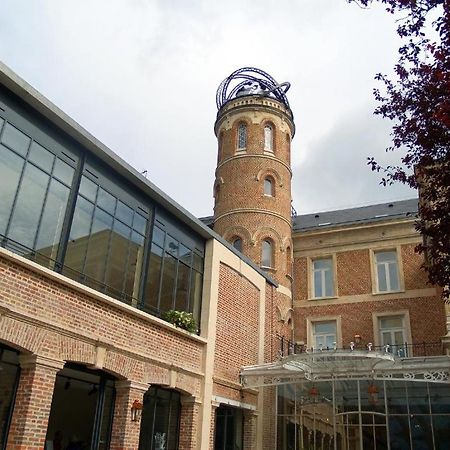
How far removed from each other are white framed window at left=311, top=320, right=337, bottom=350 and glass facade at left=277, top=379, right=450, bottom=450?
13.8 ft

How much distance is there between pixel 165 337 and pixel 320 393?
28.9 ft

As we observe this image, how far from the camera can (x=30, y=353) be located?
969 centimetres

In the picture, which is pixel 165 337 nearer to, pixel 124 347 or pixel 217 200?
pixel 124 347

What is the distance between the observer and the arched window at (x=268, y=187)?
25095mm

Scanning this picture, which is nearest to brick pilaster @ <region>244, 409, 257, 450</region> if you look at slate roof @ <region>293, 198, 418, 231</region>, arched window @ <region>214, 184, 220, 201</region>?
slate roof @ <region>293, 198, 418, 231</region>

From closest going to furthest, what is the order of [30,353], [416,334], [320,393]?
1. [30,353]
2. [320,393]
3. [416,334]

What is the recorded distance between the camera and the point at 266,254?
78.6 feet

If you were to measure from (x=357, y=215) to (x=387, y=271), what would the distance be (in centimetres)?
423

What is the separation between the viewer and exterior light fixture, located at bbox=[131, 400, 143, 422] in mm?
11750

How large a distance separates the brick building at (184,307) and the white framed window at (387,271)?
55mm

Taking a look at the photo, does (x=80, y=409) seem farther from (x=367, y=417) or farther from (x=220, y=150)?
(x=220, y=150)

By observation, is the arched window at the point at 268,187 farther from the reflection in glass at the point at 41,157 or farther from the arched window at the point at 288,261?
the reflection in glass at the point at 41,157

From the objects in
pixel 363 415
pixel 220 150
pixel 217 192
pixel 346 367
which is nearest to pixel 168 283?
pixel 346 367

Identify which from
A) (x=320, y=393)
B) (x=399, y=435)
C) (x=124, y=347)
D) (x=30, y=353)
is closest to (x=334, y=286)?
(x=320, y=393)
